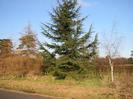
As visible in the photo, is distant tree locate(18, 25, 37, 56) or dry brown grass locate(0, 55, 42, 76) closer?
dry brown grass locate(0, 55, 42, 76)

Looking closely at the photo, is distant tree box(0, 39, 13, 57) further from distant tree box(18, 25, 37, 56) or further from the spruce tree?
the spruce tree

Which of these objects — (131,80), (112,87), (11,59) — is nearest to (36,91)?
(112,87)

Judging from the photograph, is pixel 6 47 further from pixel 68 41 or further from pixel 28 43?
pixel 68 41

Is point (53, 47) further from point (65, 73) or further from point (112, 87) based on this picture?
point (112, 87)

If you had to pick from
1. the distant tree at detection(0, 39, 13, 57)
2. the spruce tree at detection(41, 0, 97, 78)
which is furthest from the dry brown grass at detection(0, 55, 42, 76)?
the distant tree at detection(0, 39, 13, 57)

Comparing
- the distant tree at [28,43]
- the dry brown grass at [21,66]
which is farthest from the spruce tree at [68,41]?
the distant tree at [28,43]

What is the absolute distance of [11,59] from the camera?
33.3 m

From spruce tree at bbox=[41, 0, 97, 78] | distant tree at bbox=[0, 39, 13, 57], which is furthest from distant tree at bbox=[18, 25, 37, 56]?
spruce tree at bbox=[41, 0, 97, 78]

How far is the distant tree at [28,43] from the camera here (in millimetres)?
45562

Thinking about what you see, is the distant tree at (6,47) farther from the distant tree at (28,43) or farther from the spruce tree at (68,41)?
the spruce tree at (68,41)

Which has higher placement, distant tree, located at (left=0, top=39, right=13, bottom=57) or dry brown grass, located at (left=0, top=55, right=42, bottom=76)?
distant tree, located at (left=0, top=39, right=13, bottom=57)

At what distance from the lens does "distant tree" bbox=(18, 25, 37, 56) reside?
45.6 meters

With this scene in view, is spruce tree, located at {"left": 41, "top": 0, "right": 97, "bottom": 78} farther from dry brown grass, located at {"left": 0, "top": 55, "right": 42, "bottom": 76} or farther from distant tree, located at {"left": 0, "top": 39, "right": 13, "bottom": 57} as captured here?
distant tree, located at {"left": 0, "top": 39, "right": 13, "bottom": 57}

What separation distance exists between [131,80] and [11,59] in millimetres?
19289
